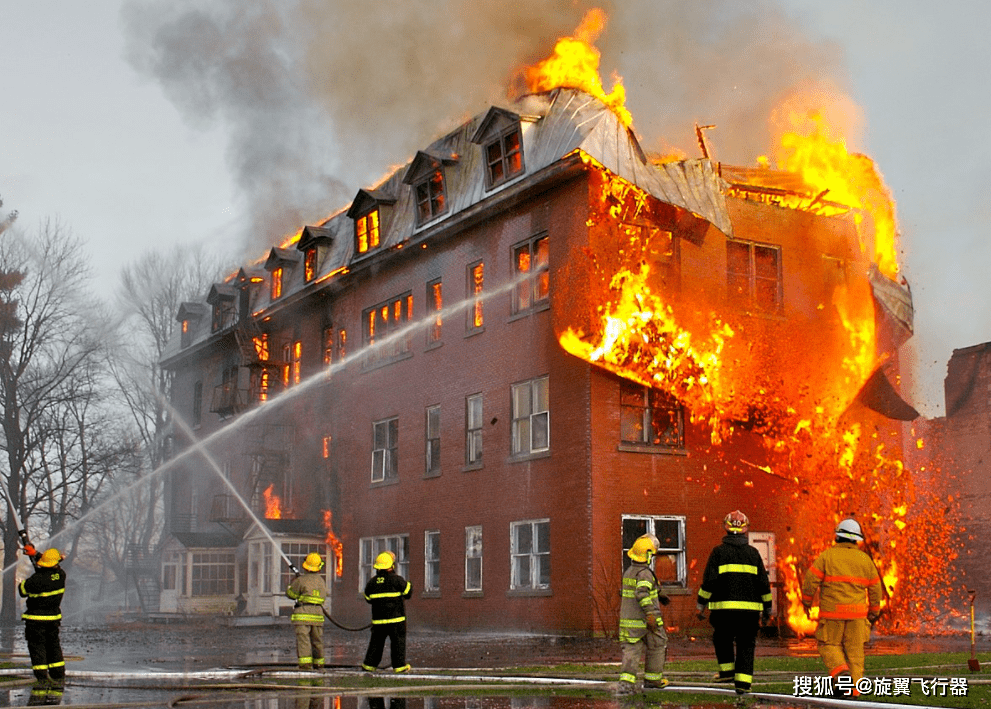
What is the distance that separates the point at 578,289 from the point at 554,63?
6.46 meters

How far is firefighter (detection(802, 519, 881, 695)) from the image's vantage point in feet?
32.3

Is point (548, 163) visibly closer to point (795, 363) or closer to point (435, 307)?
point (435, 307)

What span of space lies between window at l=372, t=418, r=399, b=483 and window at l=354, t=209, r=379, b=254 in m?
Result: 5.11

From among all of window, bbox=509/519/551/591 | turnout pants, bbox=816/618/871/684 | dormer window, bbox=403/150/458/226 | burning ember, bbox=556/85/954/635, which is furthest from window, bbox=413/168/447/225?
turnout pants, bbox=816/618/871/684

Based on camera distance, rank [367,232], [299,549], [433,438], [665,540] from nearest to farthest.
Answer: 1. [665,540]
2. [433,438]
3. [367,232]
4. [299,549]

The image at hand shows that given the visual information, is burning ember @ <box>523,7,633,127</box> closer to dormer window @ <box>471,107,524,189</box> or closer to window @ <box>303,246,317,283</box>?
dormer window @ <box>471,107,524,189</box>

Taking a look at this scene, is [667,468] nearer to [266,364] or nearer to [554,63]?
[554,63]

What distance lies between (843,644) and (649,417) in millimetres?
14619

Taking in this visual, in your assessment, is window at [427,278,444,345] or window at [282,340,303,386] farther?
window at [282,340,303,386]

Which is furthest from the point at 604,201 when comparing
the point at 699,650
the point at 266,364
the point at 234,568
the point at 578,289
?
the point at 234,568

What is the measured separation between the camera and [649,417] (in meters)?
24.5

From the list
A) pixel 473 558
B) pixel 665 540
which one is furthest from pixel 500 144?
pixel 665 540

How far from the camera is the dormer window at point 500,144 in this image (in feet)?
86.3

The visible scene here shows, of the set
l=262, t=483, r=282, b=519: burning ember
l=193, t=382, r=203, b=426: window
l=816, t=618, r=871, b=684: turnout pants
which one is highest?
l=193, t=382, r=203, b=426: window
